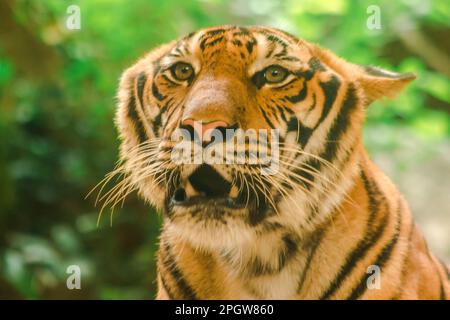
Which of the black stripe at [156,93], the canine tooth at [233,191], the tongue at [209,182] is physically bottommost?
the canine tooth at [233,191]

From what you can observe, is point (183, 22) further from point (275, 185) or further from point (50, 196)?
point (275, 185)

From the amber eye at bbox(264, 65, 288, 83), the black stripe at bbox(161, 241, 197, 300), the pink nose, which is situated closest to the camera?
the pink nose

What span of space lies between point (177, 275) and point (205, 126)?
0.38m

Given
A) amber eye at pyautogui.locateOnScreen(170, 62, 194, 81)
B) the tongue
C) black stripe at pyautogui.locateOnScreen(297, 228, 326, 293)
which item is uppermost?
amber eye at pyautogui.locateOnScreen(170, 62, 194, 81)

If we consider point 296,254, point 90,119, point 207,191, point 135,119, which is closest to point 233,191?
point 207,191

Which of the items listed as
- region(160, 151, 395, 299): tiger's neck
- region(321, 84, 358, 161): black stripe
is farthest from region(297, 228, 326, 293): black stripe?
region(321, 84, 358, 161): black stripe

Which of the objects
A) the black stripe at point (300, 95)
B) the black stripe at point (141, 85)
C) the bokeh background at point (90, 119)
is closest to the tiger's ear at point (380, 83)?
the black stripe at point (300, 95)

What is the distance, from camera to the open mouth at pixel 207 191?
1.08 meters

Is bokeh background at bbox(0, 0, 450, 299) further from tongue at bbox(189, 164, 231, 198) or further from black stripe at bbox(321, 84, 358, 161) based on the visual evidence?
tongue at bbox(189, 164, 231, 198)

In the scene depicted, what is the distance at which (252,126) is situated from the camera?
112 cm

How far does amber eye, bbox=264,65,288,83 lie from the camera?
3.83 ft

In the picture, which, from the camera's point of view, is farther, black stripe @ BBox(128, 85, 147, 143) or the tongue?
black stripe @ BBox(128, 85, 147, 143)

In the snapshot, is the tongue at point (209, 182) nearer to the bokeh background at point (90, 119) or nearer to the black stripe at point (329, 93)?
→ the black stripe at point (329, 93)
